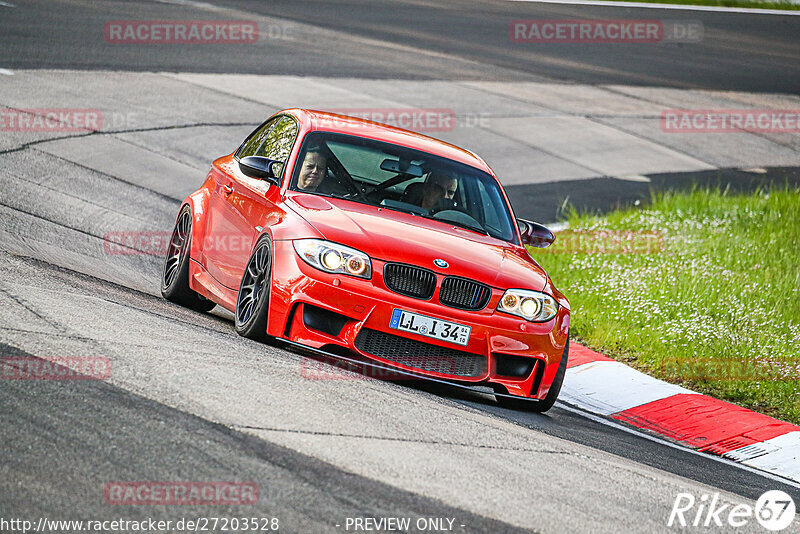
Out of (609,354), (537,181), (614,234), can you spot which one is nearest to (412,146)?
(609,354)

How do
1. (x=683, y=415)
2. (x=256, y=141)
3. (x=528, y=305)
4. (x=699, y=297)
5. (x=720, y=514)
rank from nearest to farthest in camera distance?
(x=720, y=514) < (x=528, y=305) < (x=683, y=415) < (x=256, y=141) < (x=699, y=297)

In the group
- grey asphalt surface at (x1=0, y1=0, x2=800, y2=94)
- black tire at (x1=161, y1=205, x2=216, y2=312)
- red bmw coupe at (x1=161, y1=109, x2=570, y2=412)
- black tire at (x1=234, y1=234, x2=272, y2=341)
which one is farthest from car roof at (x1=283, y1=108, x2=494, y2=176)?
grey asphalt surface at (x1=0, y1=0, x2=800, y2=94)

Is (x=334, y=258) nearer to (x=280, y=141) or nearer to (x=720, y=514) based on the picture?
(x=280, y=141)

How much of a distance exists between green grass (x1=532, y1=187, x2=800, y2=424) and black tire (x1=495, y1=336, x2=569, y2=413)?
226 centimetres

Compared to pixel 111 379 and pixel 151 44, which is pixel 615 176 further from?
pixel 111 379

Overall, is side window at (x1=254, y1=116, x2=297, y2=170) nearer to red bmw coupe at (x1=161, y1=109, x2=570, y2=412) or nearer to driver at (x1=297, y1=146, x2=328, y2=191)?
red bmw coupe at (x1=161, y1=109, x2=570, y2=412)

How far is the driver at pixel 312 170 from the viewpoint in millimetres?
7906

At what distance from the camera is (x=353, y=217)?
24.0 ft

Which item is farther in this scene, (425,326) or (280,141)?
(280,141)

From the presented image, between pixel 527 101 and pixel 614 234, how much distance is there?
29.1 ft

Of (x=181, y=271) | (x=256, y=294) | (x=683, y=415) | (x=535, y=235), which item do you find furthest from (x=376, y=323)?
(x=683, y=415)

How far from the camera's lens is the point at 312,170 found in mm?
8016

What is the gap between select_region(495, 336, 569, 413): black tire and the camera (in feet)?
24.1

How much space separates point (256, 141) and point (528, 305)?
10.2ft
